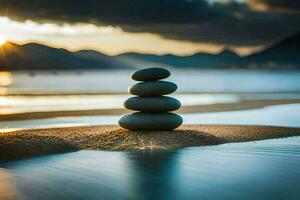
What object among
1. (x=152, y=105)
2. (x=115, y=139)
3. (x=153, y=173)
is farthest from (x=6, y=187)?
(x=152, y=105)

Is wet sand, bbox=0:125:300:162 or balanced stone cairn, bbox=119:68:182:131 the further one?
balanced stone cairn, bbox=119:68:182:131

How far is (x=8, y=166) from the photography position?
42.7 ft

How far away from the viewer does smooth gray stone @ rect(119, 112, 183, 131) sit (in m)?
17.9

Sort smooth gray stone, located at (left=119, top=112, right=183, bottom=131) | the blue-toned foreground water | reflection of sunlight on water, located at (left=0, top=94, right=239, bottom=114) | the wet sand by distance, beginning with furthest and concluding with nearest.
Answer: reflection of sunlight on water, located at (left=0, top=94, right=239, bottom=114) → smooth gray stone, located at (left=119, top=112, right=183, bottom=131) → the wet sand → the blue-toned foreground water

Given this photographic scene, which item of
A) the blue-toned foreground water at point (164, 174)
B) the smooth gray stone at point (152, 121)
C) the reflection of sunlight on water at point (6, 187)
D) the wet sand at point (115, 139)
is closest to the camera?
the reflection of sunlight on water at point (6, 187)

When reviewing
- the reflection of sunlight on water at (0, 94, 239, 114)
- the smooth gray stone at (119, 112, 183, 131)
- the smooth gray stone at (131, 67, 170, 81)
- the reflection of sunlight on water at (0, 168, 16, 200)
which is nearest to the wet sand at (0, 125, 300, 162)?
the smooth gray stone at (119, 112, 183, 131)

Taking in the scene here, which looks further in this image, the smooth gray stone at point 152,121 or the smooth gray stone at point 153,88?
the smooth gray stone at point 153,88

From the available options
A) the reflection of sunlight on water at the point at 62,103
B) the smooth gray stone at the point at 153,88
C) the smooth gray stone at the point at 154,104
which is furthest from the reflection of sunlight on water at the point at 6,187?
the reflection of sunlight on water at the point at 62,103

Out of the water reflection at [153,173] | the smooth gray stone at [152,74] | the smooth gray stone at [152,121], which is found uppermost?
the smooth gray stone at [152,74]

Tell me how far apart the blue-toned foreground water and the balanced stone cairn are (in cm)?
276

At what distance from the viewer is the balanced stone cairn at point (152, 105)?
18.0m

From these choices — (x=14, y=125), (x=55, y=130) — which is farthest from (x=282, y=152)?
(x=14, y=125)

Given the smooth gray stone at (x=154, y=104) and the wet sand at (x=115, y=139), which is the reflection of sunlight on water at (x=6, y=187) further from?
the smooth gray stone at (x=154, y=104)

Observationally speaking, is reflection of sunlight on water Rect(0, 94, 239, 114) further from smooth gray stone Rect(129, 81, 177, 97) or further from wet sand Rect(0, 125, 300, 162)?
smooth gray stone Rect(129, 81, 177, 97)
